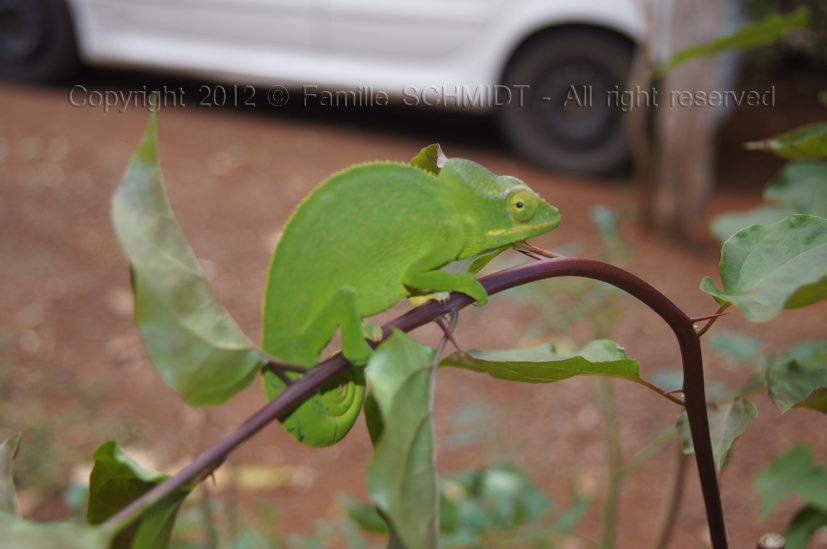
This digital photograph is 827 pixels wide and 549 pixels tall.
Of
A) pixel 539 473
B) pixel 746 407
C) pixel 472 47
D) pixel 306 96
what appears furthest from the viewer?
pixel 306 96

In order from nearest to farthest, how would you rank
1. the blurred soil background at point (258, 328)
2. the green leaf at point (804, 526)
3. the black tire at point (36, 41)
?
1. the green leaf at point (804, 526)
2. the blurred soil background at point (258, 328)
3. the black tire at point (36, 41)

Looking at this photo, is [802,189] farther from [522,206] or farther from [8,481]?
[8,481]

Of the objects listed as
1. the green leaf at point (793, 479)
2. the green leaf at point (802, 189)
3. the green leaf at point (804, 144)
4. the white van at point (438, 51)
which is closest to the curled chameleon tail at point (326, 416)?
the green leaf at point (804, 144)

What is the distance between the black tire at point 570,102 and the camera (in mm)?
5453

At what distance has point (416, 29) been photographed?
18.5 ft

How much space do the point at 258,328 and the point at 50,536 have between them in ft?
11.5

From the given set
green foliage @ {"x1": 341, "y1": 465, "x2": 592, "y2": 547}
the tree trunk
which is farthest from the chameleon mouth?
the tree trunk

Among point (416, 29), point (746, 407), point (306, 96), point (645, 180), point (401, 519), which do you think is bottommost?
point (306, 96)

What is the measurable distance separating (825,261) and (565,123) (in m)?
5.02

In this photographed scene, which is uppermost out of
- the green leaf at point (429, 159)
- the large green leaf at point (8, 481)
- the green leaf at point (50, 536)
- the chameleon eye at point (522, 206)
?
the green leaf at point (429, 159)

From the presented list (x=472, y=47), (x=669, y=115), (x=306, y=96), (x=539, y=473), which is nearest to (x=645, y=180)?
(x=669, y=115)

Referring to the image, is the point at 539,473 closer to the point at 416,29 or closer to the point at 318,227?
the point at 318,227

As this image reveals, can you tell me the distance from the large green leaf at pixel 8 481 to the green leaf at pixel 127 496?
0.06 m

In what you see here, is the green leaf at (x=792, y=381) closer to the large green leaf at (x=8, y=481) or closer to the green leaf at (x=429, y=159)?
the green leaf at (x=429, y=159)
